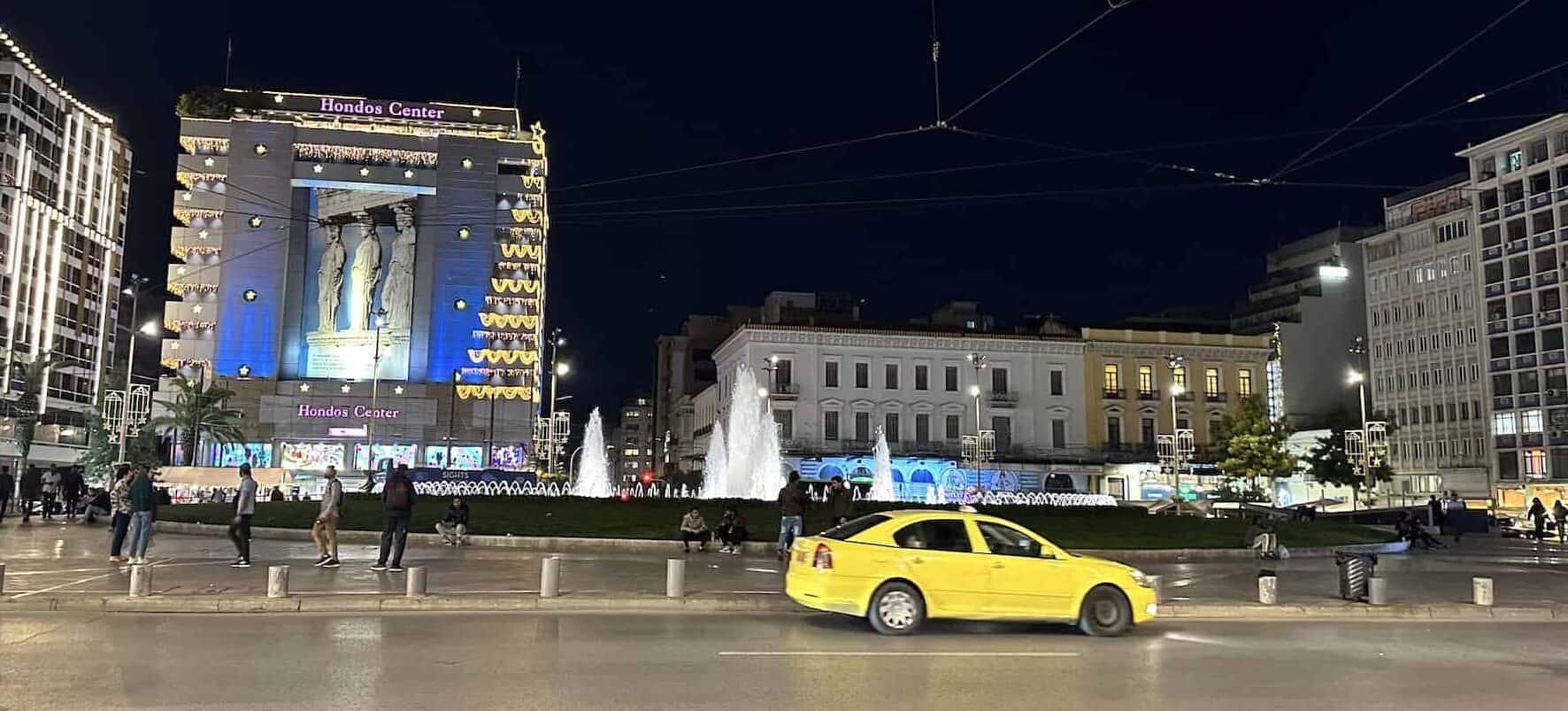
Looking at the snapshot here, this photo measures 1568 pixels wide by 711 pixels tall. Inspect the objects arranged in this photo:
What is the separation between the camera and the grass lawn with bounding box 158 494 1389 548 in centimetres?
2767

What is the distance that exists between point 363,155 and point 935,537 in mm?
76950

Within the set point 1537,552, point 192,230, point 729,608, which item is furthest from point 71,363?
point 1537,552

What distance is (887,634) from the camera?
→ 1248cm

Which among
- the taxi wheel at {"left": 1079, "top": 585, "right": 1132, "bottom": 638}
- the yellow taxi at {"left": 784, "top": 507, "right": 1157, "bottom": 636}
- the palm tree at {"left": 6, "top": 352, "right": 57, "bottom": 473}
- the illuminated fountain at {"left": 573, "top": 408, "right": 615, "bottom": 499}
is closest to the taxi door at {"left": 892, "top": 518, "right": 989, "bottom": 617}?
the yellow taxi at {"left": 784, "top": 507, "right": 1157, "bottom": 636}

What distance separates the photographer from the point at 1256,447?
60312 millimetres

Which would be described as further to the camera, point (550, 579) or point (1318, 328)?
point (1318, 328)

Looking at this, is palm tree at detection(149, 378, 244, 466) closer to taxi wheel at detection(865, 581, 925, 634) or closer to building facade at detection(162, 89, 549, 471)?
building facade at detection(162, 89, 549, 471)

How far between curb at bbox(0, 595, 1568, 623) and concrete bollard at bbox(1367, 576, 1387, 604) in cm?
20

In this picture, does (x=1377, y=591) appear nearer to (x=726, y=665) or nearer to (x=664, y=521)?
(x=726, y=665)

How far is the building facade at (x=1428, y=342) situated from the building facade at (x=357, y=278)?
62.9 metres

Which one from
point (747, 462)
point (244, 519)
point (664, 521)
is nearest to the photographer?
point (244, 519)

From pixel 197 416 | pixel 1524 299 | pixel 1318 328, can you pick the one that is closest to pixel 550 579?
pixel 197 416

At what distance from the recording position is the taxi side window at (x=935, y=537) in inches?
505

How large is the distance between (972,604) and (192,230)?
80017mm
